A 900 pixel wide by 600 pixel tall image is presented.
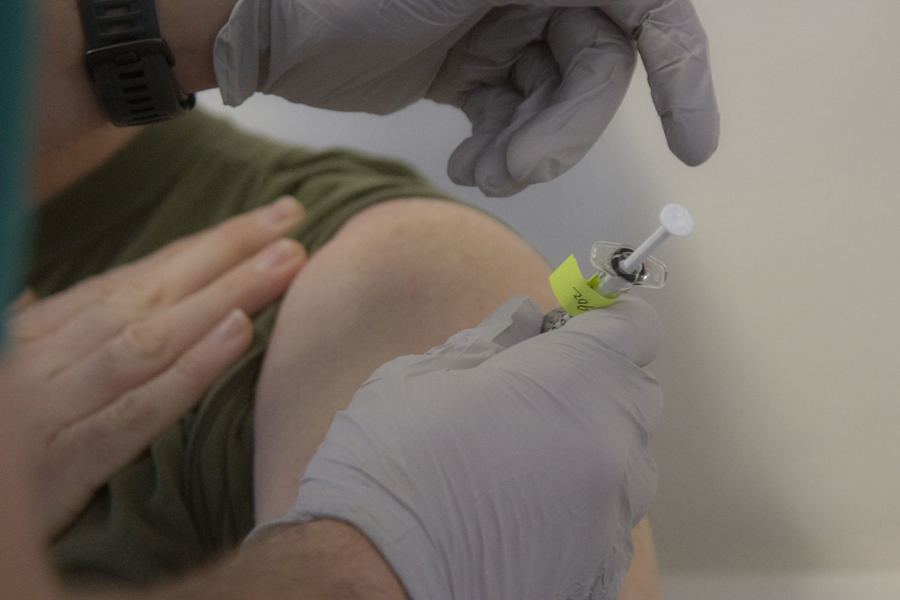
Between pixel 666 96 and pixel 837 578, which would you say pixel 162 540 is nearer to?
pixel 666 96

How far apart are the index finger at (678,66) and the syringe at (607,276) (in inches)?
5.4

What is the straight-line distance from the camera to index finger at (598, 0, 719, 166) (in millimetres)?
590

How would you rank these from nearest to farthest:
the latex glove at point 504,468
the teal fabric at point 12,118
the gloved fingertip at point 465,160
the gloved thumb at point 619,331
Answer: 1. the teal fabric at point 12,118
2. the latex glove at point 504,468
3. the gloved thumb at point 619,331
4. the gloved fingertip at point 465,160

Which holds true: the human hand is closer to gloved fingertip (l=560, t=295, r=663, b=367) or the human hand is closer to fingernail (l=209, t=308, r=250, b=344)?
fingernail (l=209, t=308, r=250, b=344)

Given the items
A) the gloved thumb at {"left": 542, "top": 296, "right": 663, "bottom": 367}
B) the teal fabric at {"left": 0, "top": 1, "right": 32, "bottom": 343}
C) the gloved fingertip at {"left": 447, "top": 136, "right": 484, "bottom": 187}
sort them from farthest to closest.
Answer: the gloved fingertip at {"left": 447, "top": 136, "right": 484, "bottom": 187} < the gloved thumb at {"left": 542, "top": 296, "right": 663, "bottom": 367} < the teal fabric at {"left": 0, "top": 1, "right": 32, "bottom": 343}

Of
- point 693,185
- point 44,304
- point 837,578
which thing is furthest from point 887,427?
point 44,304

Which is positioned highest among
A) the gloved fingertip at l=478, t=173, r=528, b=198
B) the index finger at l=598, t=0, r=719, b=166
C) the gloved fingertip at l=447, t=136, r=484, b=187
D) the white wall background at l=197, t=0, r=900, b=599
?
the index finger at l=598, t=0, r=719, b=166

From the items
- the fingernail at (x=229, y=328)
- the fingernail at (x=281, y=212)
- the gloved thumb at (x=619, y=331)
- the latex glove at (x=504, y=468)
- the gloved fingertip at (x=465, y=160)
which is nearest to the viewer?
the latex glove at (x=504, y=468)

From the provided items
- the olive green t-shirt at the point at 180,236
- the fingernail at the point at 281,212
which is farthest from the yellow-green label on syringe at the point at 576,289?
the fingernail at the point at 281,212

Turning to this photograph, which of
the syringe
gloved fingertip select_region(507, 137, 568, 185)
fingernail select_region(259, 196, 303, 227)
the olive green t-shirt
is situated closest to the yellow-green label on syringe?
the syringe

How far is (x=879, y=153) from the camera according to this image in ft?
3.17

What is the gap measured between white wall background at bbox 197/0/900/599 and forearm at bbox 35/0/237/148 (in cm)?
77

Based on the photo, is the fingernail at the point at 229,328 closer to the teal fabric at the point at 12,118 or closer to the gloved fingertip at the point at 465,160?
the gloved fingertip at the point at 465,160

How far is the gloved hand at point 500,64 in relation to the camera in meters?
0.60
